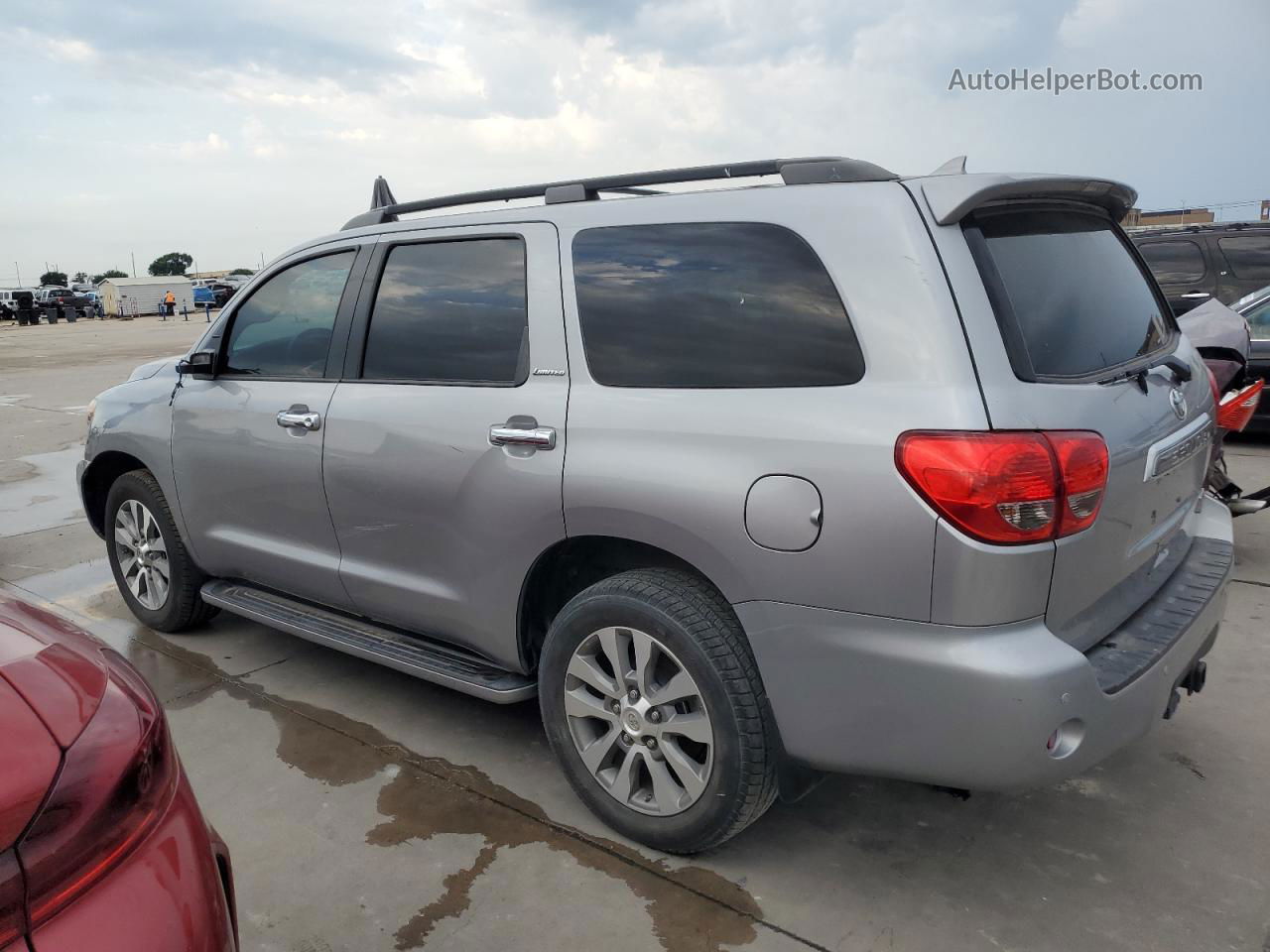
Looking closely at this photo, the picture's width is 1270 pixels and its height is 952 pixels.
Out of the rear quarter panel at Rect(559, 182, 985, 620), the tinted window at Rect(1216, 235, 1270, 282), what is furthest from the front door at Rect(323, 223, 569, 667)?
the tinted window at Rect(1216, 235, 1270, 282)

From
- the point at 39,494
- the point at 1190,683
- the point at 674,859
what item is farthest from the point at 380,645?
the point at 39,494

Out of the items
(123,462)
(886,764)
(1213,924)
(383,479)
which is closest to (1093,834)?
(1213,924)

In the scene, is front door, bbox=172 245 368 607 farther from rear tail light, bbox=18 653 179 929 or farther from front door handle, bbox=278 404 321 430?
rear tail light, bbox=18 653 179 929

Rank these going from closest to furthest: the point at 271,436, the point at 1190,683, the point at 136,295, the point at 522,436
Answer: the point at 1190,683 → the point at 522,436 → the point at 271,436 → the point at 136,295

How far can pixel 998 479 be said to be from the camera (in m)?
2.13

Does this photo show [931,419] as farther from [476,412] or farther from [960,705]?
[476,412]

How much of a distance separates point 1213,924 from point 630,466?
183 centimetres

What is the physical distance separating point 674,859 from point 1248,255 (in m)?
10.3

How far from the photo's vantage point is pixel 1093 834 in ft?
9.31

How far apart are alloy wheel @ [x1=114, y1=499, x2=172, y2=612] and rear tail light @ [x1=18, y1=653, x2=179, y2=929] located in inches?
119

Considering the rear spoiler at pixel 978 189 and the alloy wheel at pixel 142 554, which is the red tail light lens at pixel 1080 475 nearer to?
the rear spoiler at pixel 978 189

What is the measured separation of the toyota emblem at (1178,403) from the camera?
8.89ft

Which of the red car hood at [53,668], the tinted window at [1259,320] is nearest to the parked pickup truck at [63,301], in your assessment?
the tinted window at [1259,320]

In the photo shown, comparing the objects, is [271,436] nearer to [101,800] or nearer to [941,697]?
[101,800]
